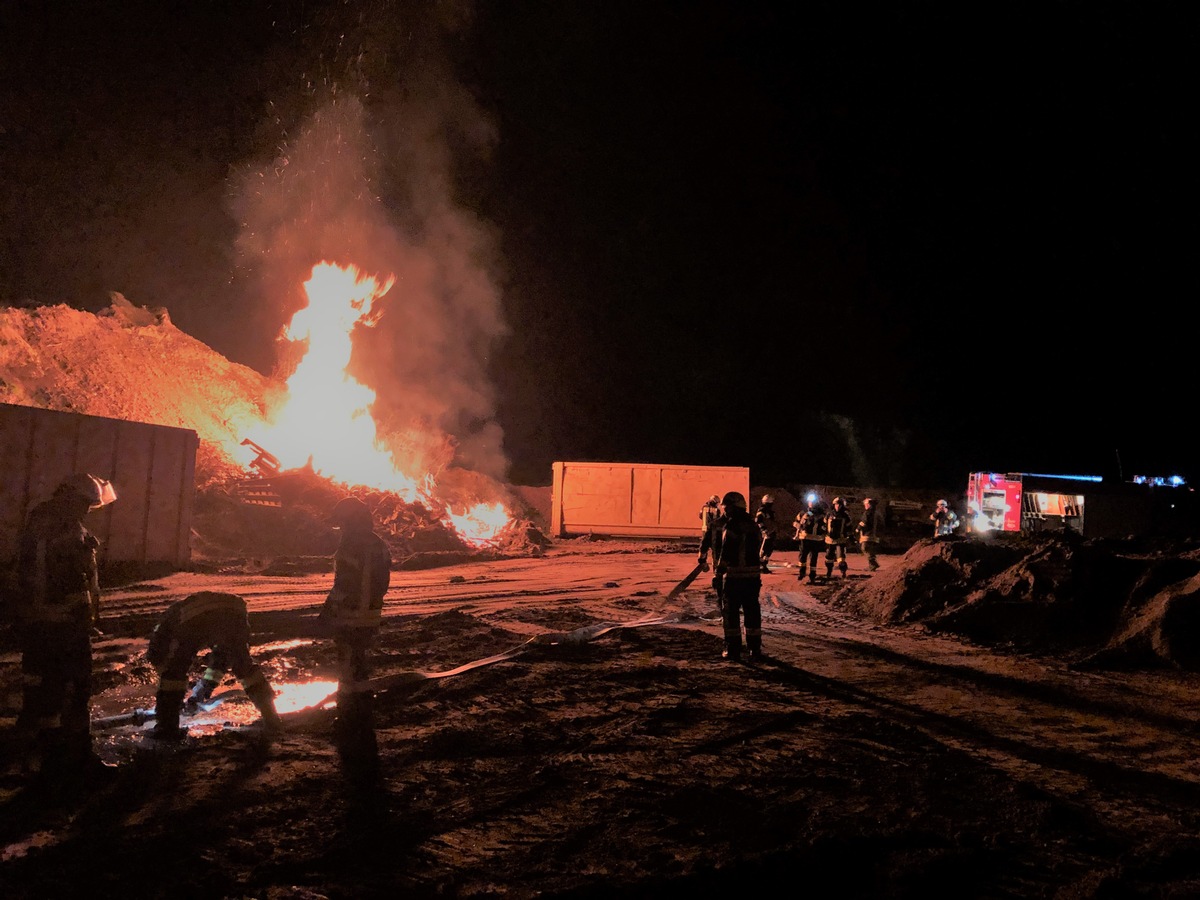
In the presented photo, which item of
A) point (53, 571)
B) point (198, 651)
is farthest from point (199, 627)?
point (53, 571)

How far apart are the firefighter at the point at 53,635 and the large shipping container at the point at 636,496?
763 inches

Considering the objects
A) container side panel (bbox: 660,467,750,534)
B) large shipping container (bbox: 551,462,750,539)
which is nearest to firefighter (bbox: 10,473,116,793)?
large shipping container (bbox: 551,462,750,539)

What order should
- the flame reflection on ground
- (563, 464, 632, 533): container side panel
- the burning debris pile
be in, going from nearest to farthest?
the flame reflection on ground → the burning debris pile → (563, 464, 632, 533): container side panel

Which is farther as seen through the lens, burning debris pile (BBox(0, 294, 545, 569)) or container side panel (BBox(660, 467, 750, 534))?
container side panel (BBox(660, 467, 750, 534))

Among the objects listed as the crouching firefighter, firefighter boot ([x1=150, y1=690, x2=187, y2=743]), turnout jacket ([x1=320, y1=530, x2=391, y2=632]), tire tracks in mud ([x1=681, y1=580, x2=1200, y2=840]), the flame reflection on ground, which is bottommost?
the flame reflection on ground

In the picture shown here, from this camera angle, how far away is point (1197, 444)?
56.0 metres

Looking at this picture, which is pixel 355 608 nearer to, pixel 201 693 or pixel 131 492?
pixel 201 693

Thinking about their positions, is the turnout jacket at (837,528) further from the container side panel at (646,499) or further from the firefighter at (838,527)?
the container side panel at (646,499)

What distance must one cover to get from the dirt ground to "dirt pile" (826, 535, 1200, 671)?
0.04 meters

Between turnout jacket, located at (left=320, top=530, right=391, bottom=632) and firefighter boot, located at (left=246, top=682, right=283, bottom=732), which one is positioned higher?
turnout jacket, located at (left=320, top=530, right=391, bottom=632)

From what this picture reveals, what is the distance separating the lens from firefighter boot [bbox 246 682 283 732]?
5.09 meters

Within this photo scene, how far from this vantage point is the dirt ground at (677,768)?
3.42 metres

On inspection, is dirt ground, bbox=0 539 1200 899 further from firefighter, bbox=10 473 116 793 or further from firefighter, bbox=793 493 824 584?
firefighter, bbox=793 493 824 584

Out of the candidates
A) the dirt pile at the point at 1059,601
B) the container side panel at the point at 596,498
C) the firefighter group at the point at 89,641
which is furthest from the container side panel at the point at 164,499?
the container side panel at the point at 596,498
